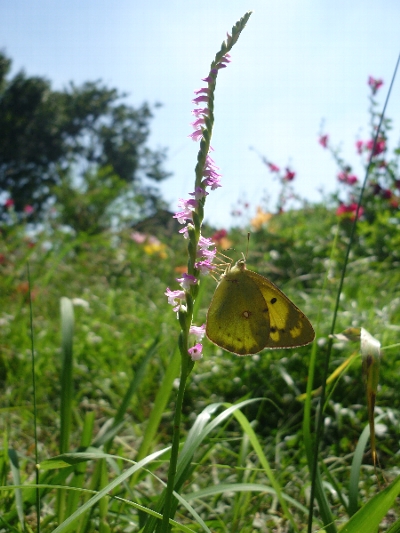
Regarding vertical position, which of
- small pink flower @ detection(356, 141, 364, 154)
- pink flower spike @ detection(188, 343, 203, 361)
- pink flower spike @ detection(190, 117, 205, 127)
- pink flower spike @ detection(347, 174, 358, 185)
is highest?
small pink flower @ detection(356, 141, 364, 154)

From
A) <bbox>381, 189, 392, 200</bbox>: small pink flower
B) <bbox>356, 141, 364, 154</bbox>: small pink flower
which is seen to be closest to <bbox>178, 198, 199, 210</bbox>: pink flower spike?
<bbox>381, 189, 392, 200</bbox>: small pink flower

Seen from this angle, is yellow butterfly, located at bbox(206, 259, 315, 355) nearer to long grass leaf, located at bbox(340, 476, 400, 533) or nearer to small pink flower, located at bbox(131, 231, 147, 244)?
long grass leaf, located at bbox(340, 476, 400, 533)

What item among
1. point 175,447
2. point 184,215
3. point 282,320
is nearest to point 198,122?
point 184,215

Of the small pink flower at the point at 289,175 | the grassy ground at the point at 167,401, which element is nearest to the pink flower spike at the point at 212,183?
the grassy ground at the point at 167,401

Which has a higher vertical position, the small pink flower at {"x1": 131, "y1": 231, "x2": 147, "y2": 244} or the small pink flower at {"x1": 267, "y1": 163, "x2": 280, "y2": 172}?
the small pink flower at {"x1": 267, "y1": 163, "x2": 280, "y2": 172}

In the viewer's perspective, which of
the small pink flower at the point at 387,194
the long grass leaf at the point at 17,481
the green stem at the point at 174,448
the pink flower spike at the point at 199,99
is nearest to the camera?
the green stem at the point at 174,448

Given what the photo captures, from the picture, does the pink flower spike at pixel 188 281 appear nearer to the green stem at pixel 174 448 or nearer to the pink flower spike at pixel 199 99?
the green stem at pixel 174 448
